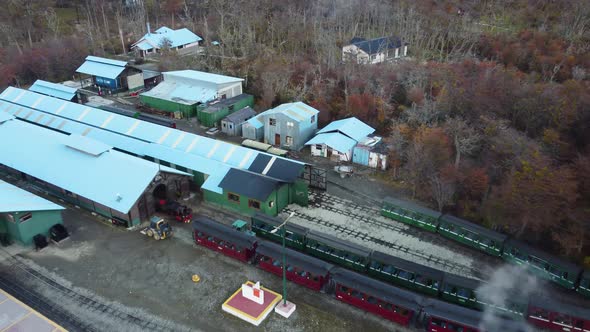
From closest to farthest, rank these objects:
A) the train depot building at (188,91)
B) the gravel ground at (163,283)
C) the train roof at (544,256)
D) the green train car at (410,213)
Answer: the gravel ground at (163,283), the train roof at (544,256), the green train car at (410,213), the train depot building at (188,91)

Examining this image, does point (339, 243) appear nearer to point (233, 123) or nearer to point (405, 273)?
point (405, 273)

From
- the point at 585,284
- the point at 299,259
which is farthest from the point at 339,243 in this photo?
the point at 585,284

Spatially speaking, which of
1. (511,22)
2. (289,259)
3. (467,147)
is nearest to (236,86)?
(467,147)

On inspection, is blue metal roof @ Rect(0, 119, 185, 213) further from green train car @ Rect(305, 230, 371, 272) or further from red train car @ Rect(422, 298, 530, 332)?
red train car @ Rect(422, 298, 530, 332)

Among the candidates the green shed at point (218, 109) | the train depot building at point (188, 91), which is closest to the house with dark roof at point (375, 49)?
the green shed at point (218, 109)

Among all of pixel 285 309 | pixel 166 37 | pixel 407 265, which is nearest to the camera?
pixel 285 309

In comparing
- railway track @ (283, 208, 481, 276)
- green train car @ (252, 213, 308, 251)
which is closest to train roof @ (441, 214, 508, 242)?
railway track @ (283, 208, 481, 276)

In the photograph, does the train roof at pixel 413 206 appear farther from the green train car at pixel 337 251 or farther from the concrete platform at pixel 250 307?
the concrete platform at pixel 250 307
